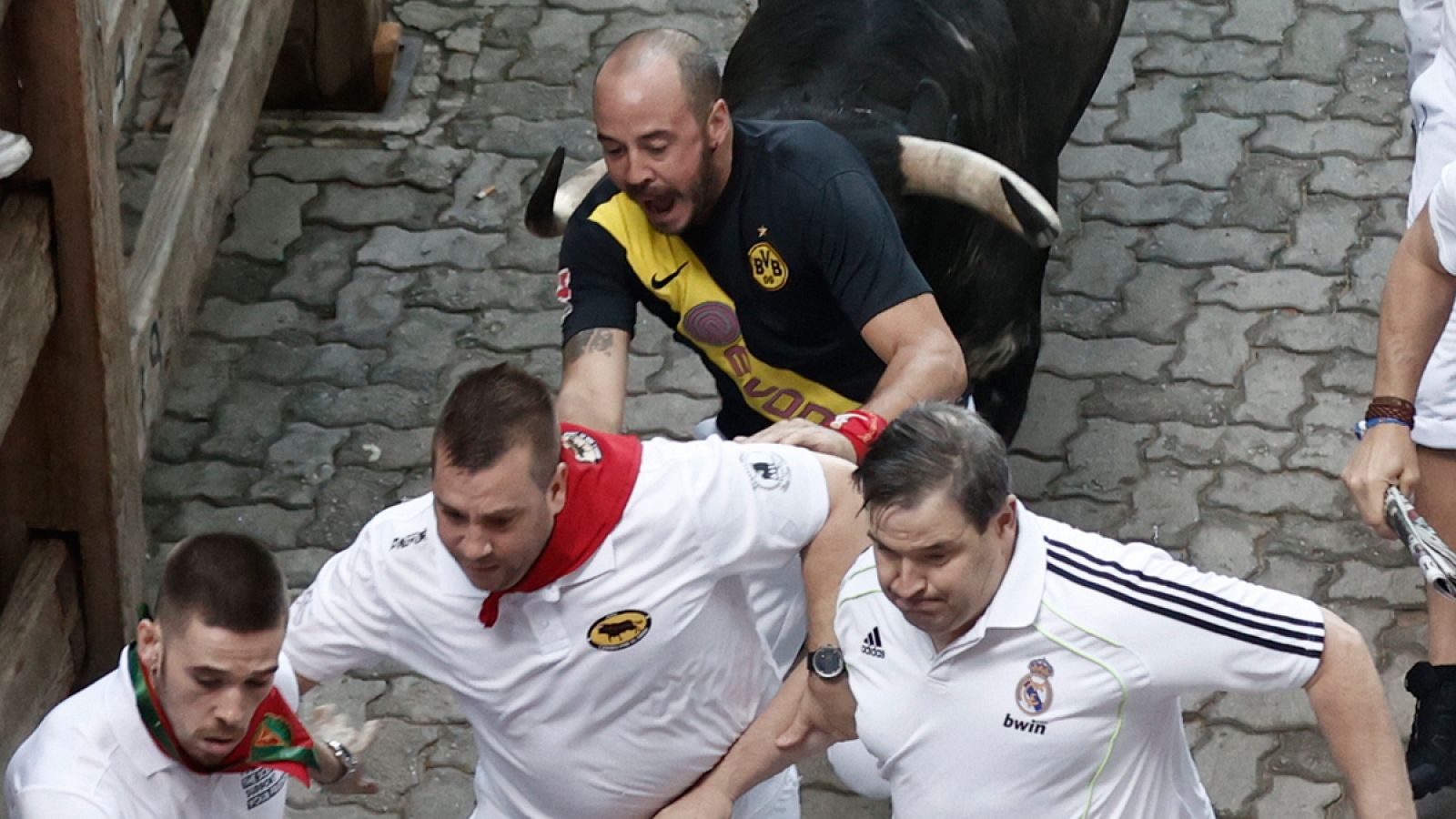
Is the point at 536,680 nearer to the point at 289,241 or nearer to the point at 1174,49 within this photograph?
the point at 289,241

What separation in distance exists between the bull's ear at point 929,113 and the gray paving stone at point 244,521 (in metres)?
2.26

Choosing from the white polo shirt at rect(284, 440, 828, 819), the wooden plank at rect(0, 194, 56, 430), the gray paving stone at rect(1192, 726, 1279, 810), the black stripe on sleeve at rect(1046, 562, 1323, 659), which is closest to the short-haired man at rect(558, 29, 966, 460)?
the white polo shirt at rect(284, 440, 828, 819)

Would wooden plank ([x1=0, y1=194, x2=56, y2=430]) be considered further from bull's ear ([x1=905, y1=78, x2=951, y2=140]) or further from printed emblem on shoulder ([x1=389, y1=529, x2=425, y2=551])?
bull's ear ([x1=905, y1=78, x2=951, y2=140])

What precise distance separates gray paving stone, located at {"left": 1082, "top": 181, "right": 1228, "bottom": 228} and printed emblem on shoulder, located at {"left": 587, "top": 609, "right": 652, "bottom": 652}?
390 centimetres

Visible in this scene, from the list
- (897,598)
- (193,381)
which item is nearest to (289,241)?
(193,381)

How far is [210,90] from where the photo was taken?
20.1 feet

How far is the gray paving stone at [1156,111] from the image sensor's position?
7.34m

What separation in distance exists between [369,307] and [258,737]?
12.2 feet

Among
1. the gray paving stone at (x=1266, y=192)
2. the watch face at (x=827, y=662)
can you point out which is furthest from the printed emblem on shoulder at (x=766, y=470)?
the gray paving stone at (x=1266, y=192)

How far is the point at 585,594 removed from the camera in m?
3.51

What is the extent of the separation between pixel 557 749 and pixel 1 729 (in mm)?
1720

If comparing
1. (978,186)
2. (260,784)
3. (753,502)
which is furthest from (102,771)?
(978,186)

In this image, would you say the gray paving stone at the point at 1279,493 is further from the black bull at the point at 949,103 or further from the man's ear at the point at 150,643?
the man's ear at the point at 150,643

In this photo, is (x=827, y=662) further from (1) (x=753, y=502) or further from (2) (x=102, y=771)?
(2) (x=102, y=771)
